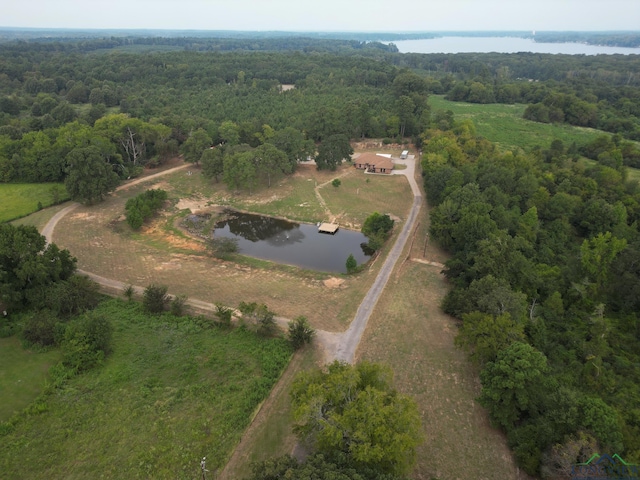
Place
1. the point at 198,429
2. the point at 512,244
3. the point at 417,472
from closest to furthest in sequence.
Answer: the point at 417,472, the point at 198,429, the point at 512,244

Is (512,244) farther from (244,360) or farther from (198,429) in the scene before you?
(198,429)

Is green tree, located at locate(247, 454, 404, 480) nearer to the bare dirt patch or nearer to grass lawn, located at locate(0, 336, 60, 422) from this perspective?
grass lawn, located at locate(0, 336, 60, 422)

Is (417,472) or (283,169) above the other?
(283,169)

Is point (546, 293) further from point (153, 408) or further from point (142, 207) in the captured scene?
point (142, 207)

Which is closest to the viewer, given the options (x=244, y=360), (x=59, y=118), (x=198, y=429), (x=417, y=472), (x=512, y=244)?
(x=417, y=472)

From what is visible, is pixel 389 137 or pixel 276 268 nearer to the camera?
pixel 276 268

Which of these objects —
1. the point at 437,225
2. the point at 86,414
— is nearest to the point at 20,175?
the point at 86,414

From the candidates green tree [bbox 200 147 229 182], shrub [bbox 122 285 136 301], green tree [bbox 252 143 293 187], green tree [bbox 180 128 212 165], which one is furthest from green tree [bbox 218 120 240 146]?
shrub [bbox 122 285 136 301]

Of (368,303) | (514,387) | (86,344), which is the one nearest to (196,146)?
(86,344)
